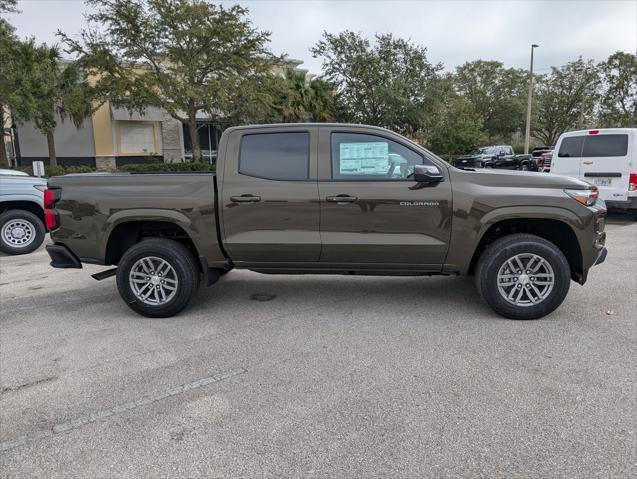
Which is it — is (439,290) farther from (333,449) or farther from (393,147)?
(333,449)

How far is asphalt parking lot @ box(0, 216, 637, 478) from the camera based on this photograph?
8.32 ft

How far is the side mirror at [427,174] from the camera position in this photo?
168 inches

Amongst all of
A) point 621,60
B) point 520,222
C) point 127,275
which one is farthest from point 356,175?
point 621,60

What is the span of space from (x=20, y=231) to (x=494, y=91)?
4571 cm

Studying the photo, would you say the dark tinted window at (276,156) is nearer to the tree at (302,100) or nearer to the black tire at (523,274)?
the black tire at (523,274)

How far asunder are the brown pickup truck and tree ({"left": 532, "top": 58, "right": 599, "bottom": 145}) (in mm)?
46009

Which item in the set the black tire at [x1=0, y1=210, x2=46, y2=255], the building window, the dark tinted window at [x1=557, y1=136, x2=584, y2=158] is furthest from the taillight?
the building window

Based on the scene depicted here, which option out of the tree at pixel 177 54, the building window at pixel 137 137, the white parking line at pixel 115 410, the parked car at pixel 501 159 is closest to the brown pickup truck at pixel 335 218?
the white parking line at pixel 115 410

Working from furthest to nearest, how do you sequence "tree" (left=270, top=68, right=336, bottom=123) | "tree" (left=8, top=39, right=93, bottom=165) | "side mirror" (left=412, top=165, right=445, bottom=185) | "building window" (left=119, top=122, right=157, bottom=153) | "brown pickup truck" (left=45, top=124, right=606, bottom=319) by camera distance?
1. "building window" (left=119, top=122, right=157, bottom=153)
2. "tree" (left=270, top=68, right=336, bottom=123)
3. "tree" (left=8, top=39, right=93, bottom=165)
4. "brown pickup truck" (left=45, top=124, right=606, bottom=319)
5. "side mirror" (left=412, top=165, right=445, bottom=185)

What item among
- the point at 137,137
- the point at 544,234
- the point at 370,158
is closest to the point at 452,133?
the point at 137,137

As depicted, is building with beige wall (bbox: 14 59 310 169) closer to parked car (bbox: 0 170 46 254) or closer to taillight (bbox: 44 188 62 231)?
parked car (bbox: 0 170 46 254)

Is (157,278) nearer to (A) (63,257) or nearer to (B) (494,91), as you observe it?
(A) (63,257)

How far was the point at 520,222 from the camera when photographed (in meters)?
4.63

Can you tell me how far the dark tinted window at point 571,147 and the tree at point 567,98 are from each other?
3847cm
